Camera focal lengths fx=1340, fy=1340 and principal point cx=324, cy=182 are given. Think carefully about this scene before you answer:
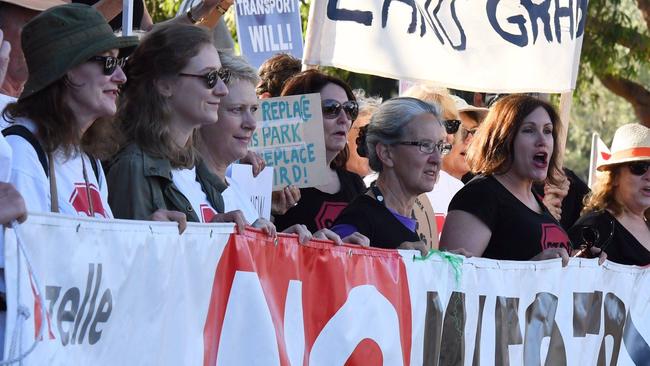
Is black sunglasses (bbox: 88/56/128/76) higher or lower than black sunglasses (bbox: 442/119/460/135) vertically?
higher

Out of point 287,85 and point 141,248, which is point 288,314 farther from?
point 287,85

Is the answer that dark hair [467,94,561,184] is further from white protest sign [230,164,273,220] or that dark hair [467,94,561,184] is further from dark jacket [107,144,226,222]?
dark jacket [107,144,226,222]

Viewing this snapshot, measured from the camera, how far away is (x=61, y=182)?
3850mm

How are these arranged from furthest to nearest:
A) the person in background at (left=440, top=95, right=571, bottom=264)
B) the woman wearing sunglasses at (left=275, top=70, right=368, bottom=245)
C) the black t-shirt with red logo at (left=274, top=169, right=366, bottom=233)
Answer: the woman wearing sunglasses at (left=275, top=70, right=368, bottom=245)
the black t-shirt with red logo at (left=274, top=169, right=366, bottom=233)
the person in background at (left=440, top=95, right=571, bottom=264)

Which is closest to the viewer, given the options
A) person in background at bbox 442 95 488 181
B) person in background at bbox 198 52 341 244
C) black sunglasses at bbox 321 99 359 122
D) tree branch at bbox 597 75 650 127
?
person in background at bbox 198 52 341 244

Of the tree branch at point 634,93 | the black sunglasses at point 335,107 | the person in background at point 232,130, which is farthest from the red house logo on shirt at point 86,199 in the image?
the tree branch at point 634,93

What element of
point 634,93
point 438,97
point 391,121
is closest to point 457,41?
point 438,97

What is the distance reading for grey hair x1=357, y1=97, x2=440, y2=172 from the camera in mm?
5570

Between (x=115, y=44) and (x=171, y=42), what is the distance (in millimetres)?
698

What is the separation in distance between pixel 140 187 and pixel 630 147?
12.0 feet

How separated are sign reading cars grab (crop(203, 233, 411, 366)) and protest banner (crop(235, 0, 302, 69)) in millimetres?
3131

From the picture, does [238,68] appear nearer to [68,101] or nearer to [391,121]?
[391,121]

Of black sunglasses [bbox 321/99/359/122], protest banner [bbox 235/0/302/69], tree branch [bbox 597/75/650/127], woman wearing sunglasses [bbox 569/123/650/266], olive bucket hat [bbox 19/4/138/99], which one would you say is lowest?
tree branch [bbox 597/75/650/127]

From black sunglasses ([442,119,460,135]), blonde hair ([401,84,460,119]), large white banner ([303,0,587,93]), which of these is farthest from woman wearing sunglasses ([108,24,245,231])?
blonde hair ([401,84,460,119])
